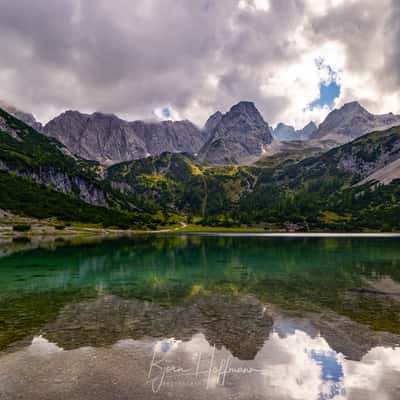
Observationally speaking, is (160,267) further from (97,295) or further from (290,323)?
(290,323)

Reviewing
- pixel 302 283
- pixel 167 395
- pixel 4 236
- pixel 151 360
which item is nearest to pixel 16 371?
pixel 151 360

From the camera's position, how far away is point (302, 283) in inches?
1772

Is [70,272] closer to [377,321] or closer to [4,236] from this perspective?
[377,321]

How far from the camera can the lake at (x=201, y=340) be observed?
14641 mm

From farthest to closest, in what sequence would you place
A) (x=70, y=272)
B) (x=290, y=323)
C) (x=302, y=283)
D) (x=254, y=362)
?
(x=70, y=272)
(x=302, y=283)
(x=290, y=323)
(x=254, y=362)

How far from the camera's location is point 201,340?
21.2 m

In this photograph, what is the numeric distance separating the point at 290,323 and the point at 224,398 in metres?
14.1

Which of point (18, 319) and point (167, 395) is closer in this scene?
point (167, 395)

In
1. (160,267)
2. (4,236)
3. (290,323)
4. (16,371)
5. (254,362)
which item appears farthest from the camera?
(4,236)

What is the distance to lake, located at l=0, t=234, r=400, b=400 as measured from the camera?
1464cm

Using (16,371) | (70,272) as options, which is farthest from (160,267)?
(16,371)

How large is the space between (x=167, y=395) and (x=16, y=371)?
27.1ft

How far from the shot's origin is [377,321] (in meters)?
26.1

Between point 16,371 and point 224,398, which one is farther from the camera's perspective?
point 16,371
